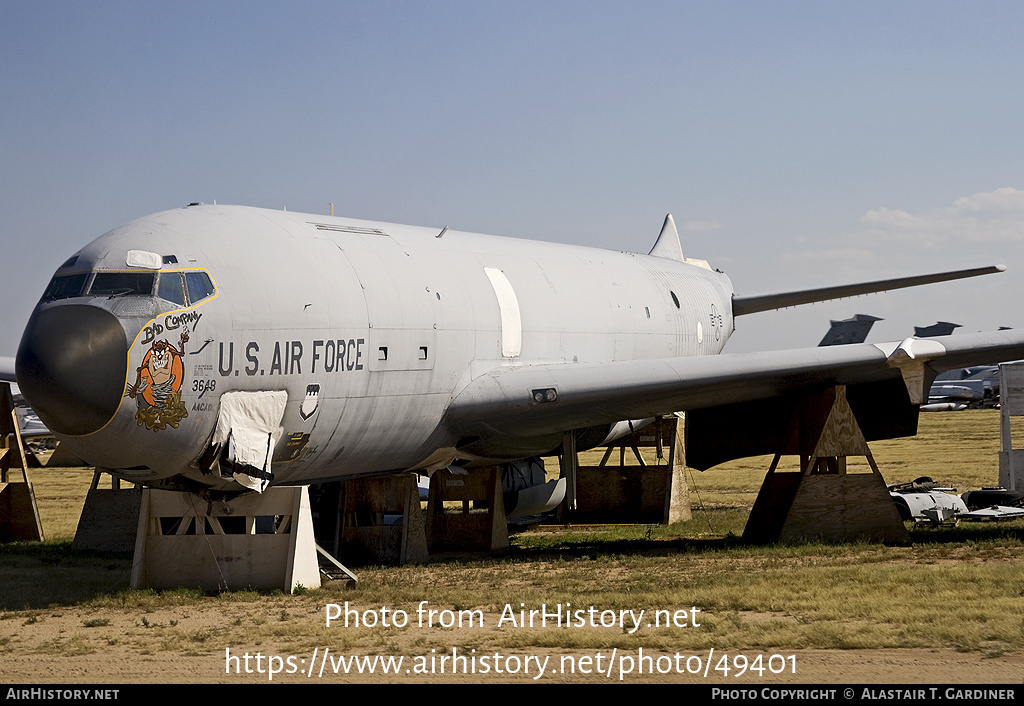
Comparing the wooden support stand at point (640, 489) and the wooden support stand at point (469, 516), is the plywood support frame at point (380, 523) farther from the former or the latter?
the wooden support stand at point (640, 489)

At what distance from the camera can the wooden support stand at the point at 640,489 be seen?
24719mm

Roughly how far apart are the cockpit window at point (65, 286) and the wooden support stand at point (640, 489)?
13.9 metres

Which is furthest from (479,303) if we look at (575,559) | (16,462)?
(16,462)

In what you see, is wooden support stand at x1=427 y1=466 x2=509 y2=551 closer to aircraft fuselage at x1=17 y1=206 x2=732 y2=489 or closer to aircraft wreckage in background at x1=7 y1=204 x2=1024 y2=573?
aircraft wreckage in background at x1=7 y1=204 x2=1024 y2=573

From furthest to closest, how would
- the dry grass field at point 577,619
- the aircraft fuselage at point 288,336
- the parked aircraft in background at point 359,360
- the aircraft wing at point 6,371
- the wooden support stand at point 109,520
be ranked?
the aircraft wing at point 6,371 < the wooden support stand at point 109,520 < the parked aircraft in background at point 359,360 < the aircraft fuselage at point 288,336 < the dry grass field at point 577,619

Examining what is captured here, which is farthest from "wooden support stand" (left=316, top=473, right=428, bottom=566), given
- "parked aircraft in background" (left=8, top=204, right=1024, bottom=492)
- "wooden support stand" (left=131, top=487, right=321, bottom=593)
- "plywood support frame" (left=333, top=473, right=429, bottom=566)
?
"wooden support stand" (left=131, top=487, right=321, bottom=593)

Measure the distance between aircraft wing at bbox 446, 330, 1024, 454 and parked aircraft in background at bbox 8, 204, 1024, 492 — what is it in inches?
1.4

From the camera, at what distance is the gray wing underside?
52.7ft

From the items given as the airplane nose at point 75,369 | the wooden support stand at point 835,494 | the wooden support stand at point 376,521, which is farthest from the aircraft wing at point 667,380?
the airplane nose at point 75,369

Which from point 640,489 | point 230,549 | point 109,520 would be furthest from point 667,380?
point 109,520

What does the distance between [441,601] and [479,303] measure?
17.4 ft

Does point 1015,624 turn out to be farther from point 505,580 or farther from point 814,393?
point 814,393
